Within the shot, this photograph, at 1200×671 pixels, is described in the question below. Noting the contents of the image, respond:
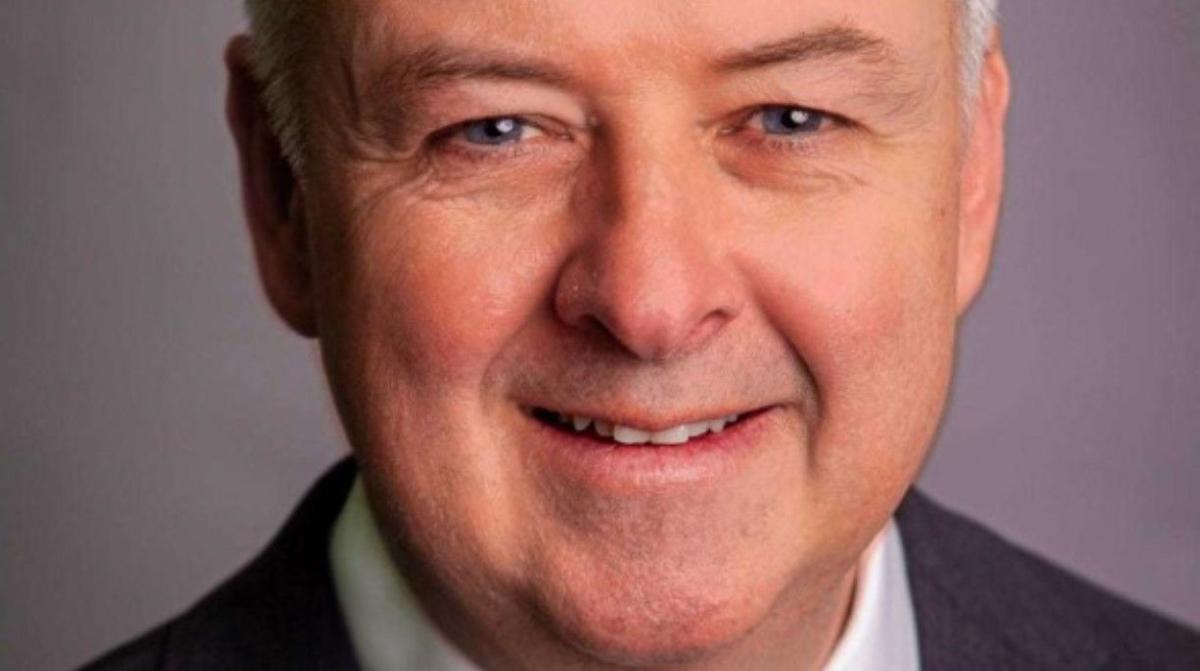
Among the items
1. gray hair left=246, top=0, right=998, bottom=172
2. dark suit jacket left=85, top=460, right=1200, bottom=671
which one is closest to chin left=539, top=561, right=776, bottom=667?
dark suit jacket left=85, top=460, right=1200, bottom=671

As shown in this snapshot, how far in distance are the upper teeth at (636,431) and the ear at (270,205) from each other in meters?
0.37

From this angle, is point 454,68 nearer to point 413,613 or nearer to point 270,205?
point 270,205

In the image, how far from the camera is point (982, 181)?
280cm

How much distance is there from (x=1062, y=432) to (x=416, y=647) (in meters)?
1.48

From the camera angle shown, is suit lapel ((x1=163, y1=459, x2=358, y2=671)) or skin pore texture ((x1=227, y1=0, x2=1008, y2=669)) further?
suit lapel ((x1=163, y1=459, x2=358, y2=671))

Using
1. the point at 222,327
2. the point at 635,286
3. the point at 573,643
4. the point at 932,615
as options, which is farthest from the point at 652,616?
the point at 222,327

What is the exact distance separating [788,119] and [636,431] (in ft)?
1.00

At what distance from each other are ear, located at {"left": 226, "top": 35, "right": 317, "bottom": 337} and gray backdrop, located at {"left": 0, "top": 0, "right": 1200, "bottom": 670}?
0.97 metres

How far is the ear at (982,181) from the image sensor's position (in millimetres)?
2781

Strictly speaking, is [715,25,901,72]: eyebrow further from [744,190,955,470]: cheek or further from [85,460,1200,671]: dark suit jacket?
[85,460,1200,671]: dark suit jacket

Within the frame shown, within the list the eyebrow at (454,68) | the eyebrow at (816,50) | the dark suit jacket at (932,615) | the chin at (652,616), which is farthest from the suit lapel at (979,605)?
the eyebrow at (454,68)

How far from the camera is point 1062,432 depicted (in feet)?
13.1

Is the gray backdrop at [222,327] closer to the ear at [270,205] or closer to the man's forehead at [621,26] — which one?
the ear at [270,205]

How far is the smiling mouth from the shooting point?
252cm
